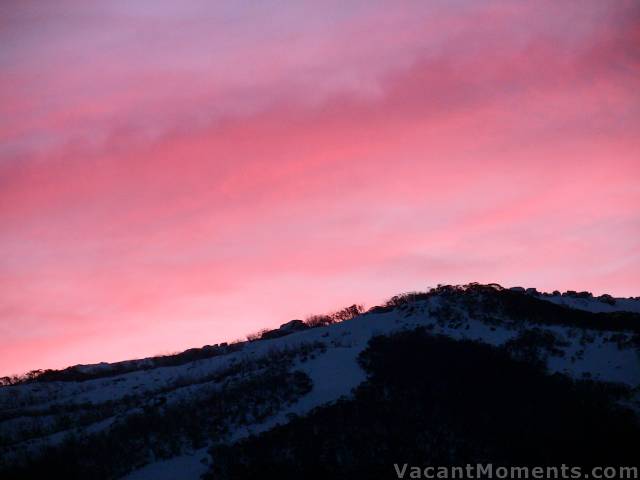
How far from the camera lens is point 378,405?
842 inches

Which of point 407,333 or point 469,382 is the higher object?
point 407,333

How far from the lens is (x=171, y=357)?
4803 centimetres

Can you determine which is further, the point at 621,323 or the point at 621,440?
the point at 621,323

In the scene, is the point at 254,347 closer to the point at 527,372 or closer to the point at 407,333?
the point at 407,333

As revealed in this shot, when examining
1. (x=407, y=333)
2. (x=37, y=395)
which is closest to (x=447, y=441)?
(x=407, y=333)

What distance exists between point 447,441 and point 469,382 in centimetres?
523

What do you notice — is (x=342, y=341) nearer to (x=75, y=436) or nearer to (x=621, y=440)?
(x=75, y=436)

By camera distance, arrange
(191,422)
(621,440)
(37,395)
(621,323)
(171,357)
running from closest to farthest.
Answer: (621,440), (191,422), (621,323), (37,395), (171,357)

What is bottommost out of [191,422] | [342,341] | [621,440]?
[621,440]

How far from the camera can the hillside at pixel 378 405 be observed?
17.8 m

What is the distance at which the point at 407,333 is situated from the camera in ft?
95.8

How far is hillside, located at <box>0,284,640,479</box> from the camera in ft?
58.4

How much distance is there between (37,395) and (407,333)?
71.9 ft

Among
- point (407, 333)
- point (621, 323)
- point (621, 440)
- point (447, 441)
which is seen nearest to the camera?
point (621, 440)
